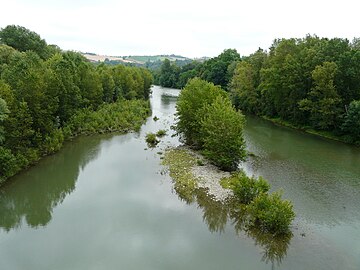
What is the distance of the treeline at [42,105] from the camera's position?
31.3 meters

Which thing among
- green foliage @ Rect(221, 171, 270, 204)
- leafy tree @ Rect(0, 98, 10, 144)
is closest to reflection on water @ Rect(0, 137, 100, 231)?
leafy tree @ Rect(0, 98, 10, 144)

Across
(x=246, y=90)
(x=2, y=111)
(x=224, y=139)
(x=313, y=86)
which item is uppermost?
(x=313, y=86)

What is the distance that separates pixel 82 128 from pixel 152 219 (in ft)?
99.6

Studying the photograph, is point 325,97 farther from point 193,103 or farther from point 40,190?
point 40,190

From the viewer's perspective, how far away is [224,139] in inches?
1283

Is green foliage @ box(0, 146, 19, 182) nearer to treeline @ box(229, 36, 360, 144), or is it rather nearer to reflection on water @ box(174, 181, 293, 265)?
reflection on water @ box(174, 181, 293, 265)

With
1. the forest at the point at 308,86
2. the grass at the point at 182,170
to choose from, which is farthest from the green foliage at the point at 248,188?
the forest at the point at 308,86

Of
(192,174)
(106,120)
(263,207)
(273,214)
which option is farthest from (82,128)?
(273,214)

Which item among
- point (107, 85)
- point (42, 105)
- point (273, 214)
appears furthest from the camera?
point (107, 85)

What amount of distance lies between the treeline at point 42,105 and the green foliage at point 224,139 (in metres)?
17.7

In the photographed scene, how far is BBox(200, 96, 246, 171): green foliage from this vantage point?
32.5 metres

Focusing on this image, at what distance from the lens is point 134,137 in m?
50.0

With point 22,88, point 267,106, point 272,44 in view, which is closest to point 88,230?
point 22,88

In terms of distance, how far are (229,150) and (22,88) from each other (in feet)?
72.3
